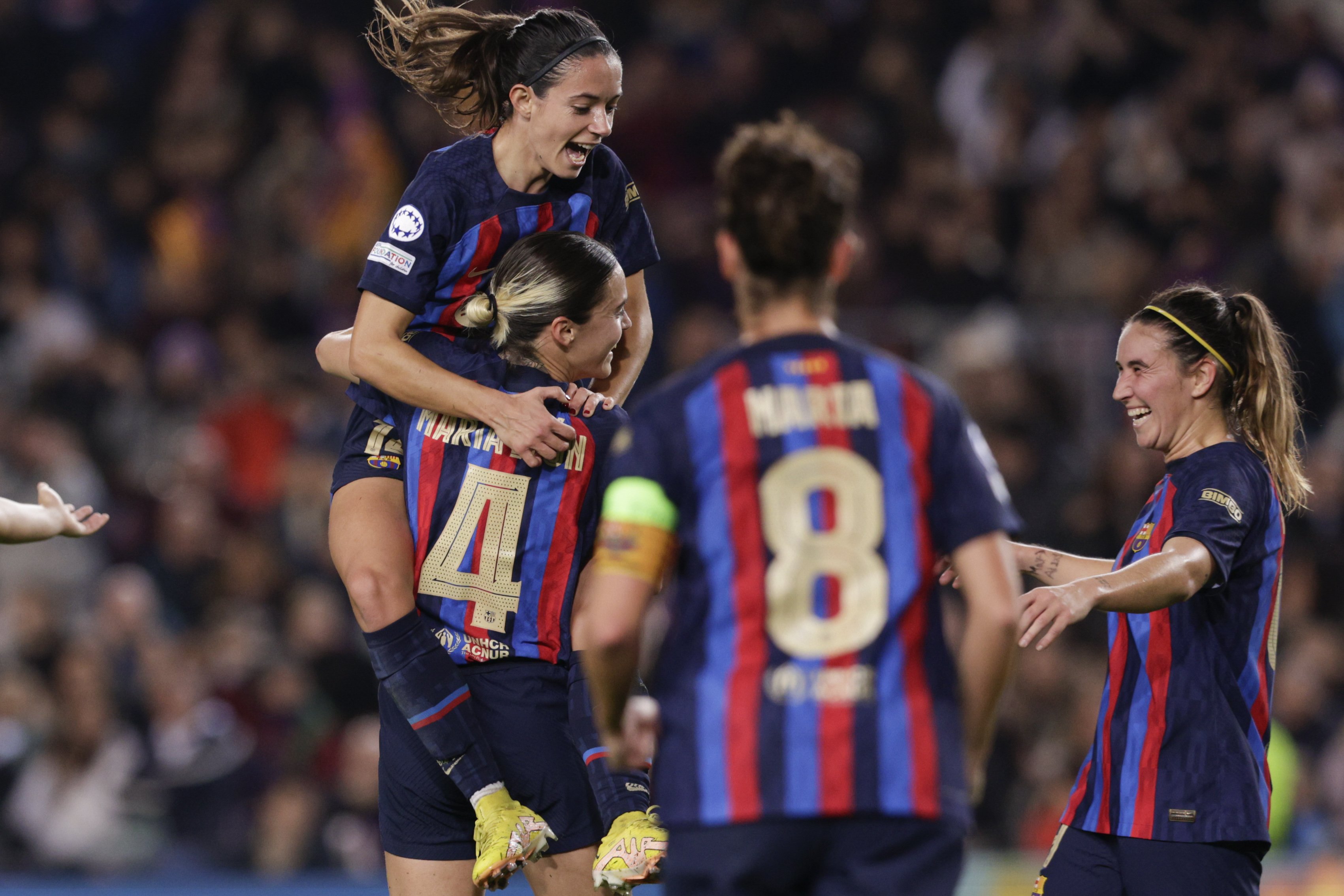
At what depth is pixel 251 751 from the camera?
8.88 metres

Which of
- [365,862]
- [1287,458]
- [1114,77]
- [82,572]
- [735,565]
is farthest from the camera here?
[1114,77]

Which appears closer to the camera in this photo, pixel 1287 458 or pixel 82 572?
pixel 1287 458

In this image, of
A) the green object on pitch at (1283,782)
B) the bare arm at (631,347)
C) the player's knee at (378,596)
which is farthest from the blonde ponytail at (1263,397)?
the green object on pitch at (1283,782)

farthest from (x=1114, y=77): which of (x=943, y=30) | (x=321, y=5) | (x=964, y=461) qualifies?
(x=964, y=461)

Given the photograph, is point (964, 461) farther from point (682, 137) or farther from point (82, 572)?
point (682, 137)

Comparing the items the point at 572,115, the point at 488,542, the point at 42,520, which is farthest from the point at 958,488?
the point at 42,520

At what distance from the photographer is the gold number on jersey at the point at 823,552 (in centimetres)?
283

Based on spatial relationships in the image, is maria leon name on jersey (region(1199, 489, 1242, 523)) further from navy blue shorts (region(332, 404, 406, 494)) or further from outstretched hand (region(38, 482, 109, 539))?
outstretched hand (region(38, 482, 109, 539))

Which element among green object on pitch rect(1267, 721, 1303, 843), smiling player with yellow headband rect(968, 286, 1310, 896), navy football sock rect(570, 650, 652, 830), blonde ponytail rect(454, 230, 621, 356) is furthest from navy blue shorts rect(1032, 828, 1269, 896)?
green object on pitch rect(1267, 721, 1303, 843)

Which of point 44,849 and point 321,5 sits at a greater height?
point 321,5

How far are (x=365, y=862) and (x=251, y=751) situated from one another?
945 mm

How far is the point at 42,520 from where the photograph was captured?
4391 mm

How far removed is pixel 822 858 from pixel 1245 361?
200 cm

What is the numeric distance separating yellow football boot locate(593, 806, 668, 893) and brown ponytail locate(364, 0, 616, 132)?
1.84 metres
